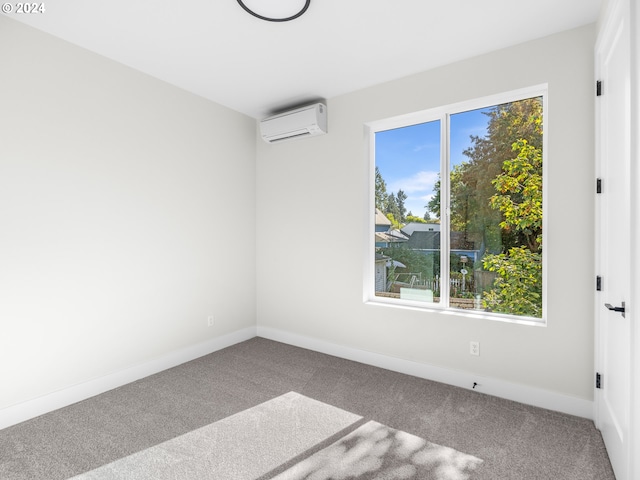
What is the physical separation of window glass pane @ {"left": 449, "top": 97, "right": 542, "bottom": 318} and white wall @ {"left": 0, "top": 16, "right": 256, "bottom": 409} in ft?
7.96

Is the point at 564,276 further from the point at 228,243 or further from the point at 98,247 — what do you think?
the point at 98,247

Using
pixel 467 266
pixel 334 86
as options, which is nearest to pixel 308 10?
pixel 334 86

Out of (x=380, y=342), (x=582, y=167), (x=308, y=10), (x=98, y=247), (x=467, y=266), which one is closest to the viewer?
(x=308, y=10)

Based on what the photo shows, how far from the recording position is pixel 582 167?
2285mm

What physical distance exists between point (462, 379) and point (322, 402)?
118 cm

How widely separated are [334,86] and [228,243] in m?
2.02

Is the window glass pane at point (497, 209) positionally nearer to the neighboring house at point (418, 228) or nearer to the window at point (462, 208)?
the window at point (462, 208)

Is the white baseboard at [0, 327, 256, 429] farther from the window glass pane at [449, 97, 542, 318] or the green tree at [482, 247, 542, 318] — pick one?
the green tree at [482, 247, 542, 318]

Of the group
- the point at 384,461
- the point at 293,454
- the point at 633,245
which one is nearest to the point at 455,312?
the point at 384,461

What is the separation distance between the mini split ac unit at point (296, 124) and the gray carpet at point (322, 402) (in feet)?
7.82

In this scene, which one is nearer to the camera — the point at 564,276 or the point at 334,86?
the point at 564,276

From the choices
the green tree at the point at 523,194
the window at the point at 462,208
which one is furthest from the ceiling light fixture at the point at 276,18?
the green tree at the point at 523,194

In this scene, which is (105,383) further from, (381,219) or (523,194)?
(523,194)

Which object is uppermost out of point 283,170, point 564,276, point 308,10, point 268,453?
point 308,10
